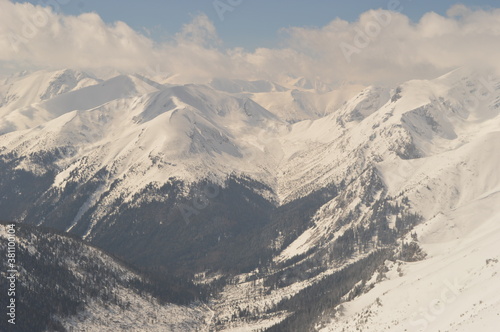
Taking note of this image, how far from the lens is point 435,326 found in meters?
179

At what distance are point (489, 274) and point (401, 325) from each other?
4078 centimetres

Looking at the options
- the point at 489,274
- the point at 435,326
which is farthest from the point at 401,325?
the point at 489,274

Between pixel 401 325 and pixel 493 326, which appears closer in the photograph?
pixel 493 326

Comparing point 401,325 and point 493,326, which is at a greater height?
point 401,325

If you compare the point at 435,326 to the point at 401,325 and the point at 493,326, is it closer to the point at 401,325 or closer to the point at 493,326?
the point at 401,325

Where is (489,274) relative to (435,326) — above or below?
above

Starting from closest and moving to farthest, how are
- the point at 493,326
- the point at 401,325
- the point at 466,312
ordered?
the point at 493,326, the point at 466,312, the point at 401,325

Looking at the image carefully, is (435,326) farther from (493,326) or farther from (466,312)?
(493,326)

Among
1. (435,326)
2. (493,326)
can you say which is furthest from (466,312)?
(493,326)

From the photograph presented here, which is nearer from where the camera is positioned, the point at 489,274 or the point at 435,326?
the point at 435,326

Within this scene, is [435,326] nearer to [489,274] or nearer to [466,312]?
[466,312]

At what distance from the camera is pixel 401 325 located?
196 meters

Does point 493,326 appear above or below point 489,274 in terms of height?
below

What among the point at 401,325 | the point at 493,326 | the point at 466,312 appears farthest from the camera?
the point at 401,325
